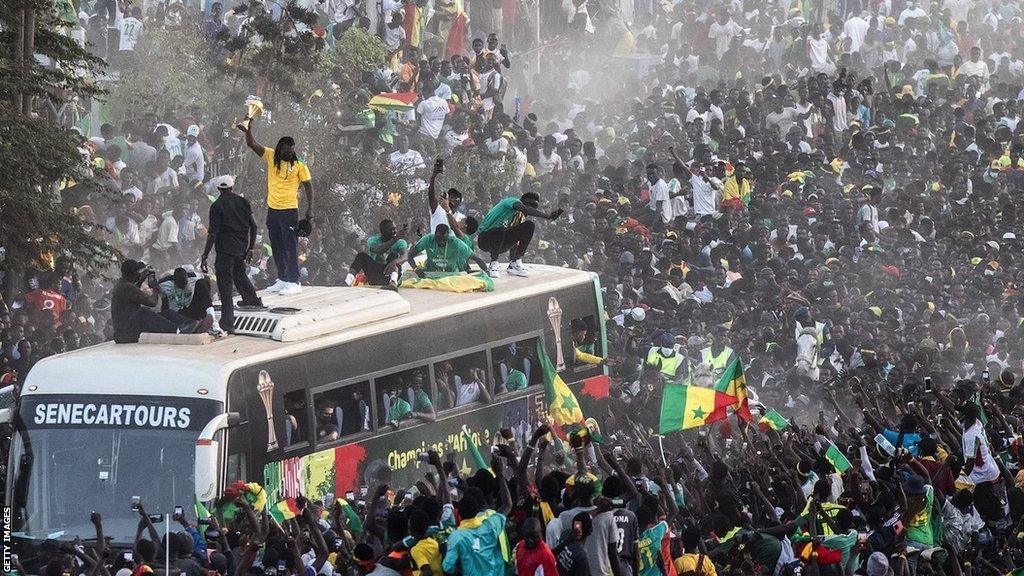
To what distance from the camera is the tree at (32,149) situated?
18.6 m

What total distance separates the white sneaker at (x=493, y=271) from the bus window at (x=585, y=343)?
2.96ft

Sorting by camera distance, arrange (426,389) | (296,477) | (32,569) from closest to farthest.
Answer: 1. (32,569)
2. (296,477)
3. (426,389)

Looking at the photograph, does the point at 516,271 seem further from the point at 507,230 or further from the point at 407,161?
the point at 407,161

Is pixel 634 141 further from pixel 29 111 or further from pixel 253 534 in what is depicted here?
pixel 253 534

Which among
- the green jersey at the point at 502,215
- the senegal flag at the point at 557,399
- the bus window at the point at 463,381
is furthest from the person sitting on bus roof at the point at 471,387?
the green jersey at the point at 502,215

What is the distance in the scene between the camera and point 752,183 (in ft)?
83.4

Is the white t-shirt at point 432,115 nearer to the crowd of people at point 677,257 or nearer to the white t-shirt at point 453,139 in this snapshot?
the crowd of people at point 677,257

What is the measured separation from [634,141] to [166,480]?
59.8 feet

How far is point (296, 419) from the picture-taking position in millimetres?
13969

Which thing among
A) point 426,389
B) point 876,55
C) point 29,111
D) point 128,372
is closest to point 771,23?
point 876,55

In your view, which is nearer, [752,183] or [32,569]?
[32,569]

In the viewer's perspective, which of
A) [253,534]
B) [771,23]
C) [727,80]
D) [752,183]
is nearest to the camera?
[253,534]

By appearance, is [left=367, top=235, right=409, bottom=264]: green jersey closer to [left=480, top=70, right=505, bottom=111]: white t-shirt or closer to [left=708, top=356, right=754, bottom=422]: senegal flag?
[left=708, top=356, right=754, bottom=422]: senegal flag

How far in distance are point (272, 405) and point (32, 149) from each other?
639 cm
